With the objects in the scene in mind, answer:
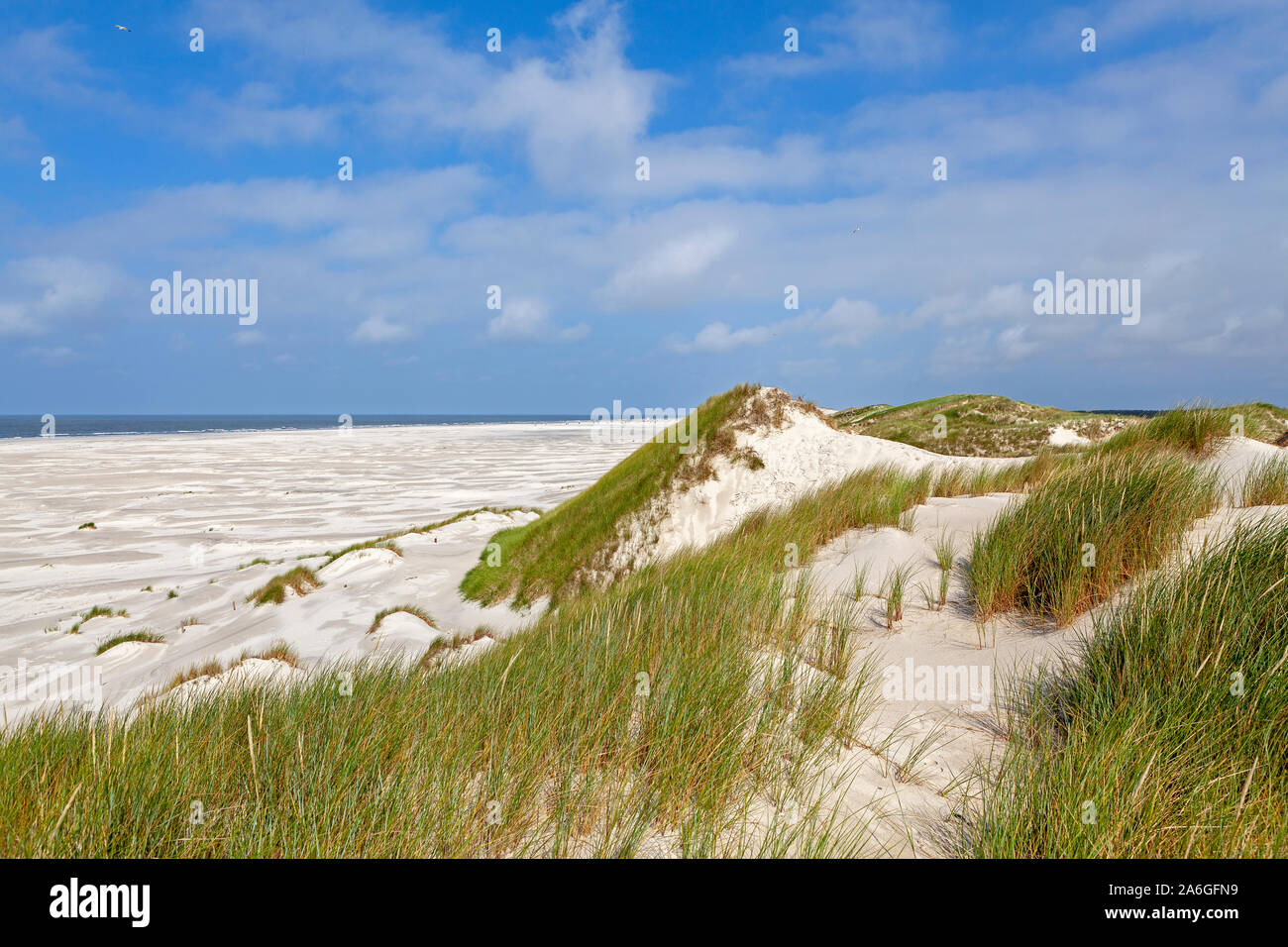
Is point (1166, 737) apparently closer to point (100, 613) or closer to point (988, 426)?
point (100, 613)

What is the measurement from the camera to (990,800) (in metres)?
2.54

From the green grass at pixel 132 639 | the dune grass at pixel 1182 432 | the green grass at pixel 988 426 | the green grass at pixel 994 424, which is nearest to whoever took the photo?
the dune grass at pixel 1182 432

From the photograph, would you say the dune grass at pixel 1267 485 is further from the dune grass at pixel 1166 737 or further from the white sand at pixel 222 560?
the white sand at pixel 222 560

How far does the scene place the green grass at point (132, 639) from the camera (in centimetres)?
1146

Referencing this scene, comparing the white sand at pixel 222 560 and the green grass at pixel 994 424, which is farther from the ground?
the green grass at pixel 994 424

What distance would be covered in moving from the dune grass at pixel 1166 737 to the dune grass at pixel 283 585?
1525 centimetres

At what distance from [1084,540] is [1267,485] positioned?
357cm

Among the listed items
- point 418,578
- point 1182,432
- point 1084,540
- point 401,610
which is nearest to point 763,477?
point 1182,432

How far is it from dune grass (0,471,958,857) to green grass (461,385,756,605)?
9179 millimetres

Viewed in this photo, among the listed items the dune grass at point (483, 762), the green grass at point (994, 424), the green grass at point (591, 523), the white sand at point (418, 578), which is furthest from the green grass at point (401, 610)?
the green grass at point (994, 424)
